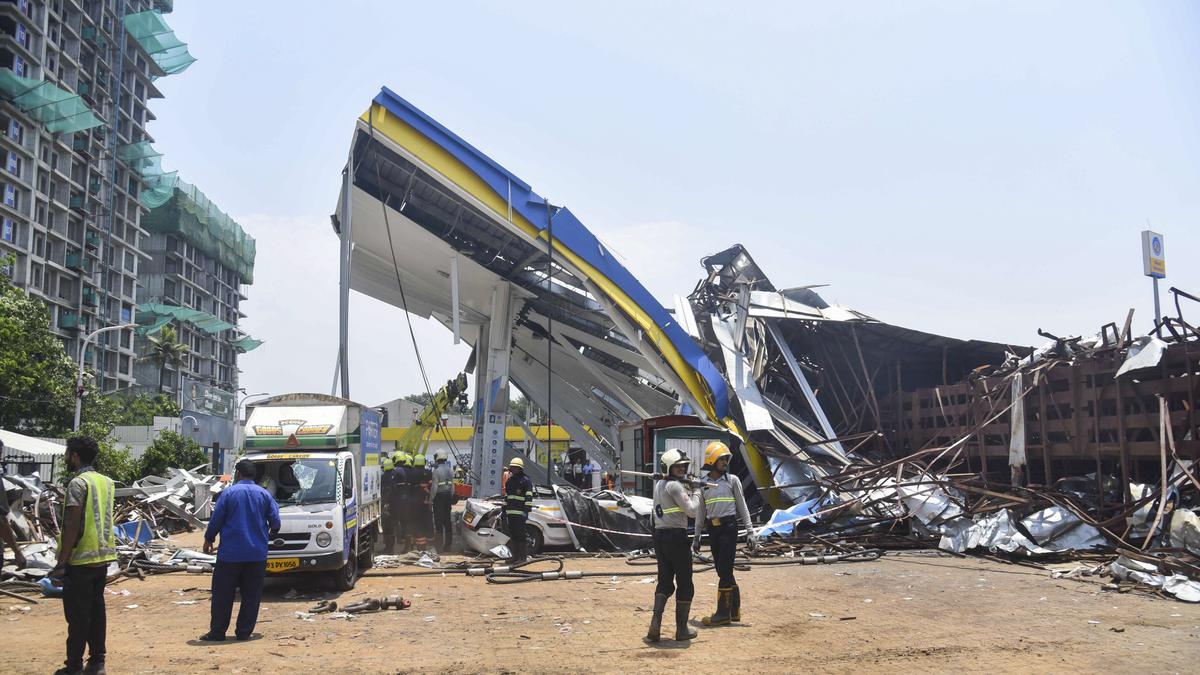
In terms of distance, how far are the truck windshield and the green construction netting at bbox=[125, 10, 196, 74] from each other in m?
79.3

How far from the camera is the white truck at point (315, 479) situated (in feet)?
36.3

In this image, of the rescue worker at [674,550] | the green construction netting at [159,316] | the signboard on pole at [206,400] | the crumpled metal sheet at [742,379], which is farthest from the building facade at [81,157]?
the rescue worker at [674,550]

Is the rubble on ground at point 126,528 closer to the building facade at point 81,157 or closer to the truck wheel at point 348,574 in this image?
the truck wheel at point 348,574

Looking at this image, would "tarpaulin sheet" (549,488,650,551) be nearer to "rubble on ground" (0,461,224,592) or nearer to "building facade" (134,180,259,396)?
"rubble on ground" (0,461,224,592)

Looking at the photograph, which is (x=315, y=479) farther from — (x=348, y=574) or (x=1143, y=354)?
(x=1143, y=354)

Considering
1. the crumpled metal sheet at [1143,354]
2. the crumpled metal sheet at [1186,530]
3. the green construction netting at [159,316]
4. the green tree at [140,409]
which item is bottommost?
the crumpled metal sheet at [1186,530]

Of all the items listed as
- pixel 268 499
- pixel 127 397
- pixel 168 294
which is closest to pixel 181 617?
pixel 268 499

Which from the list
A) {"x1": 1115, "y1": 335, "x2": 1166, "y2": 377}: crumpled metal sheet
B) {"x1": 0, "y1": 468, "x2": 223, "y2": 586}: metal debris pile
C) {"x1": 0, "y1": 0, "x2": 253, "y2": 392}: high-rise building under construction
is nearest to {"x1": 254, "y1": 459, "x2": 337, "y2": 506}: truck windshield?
{"x1": 0, "y1": 468, "x2": 223, "y2": 586}: metal debris pile

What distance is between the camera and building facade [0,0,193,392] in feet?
197

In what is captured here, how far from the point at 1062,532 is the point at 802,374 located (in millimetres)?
9722

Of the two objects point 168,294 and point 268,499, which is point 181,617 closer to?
point 268,499

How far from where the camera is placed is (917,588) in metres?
11.3

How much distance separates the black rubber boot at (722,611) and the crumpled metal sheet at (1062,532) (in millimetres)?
7245

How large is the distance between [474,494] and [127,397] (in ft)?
193
